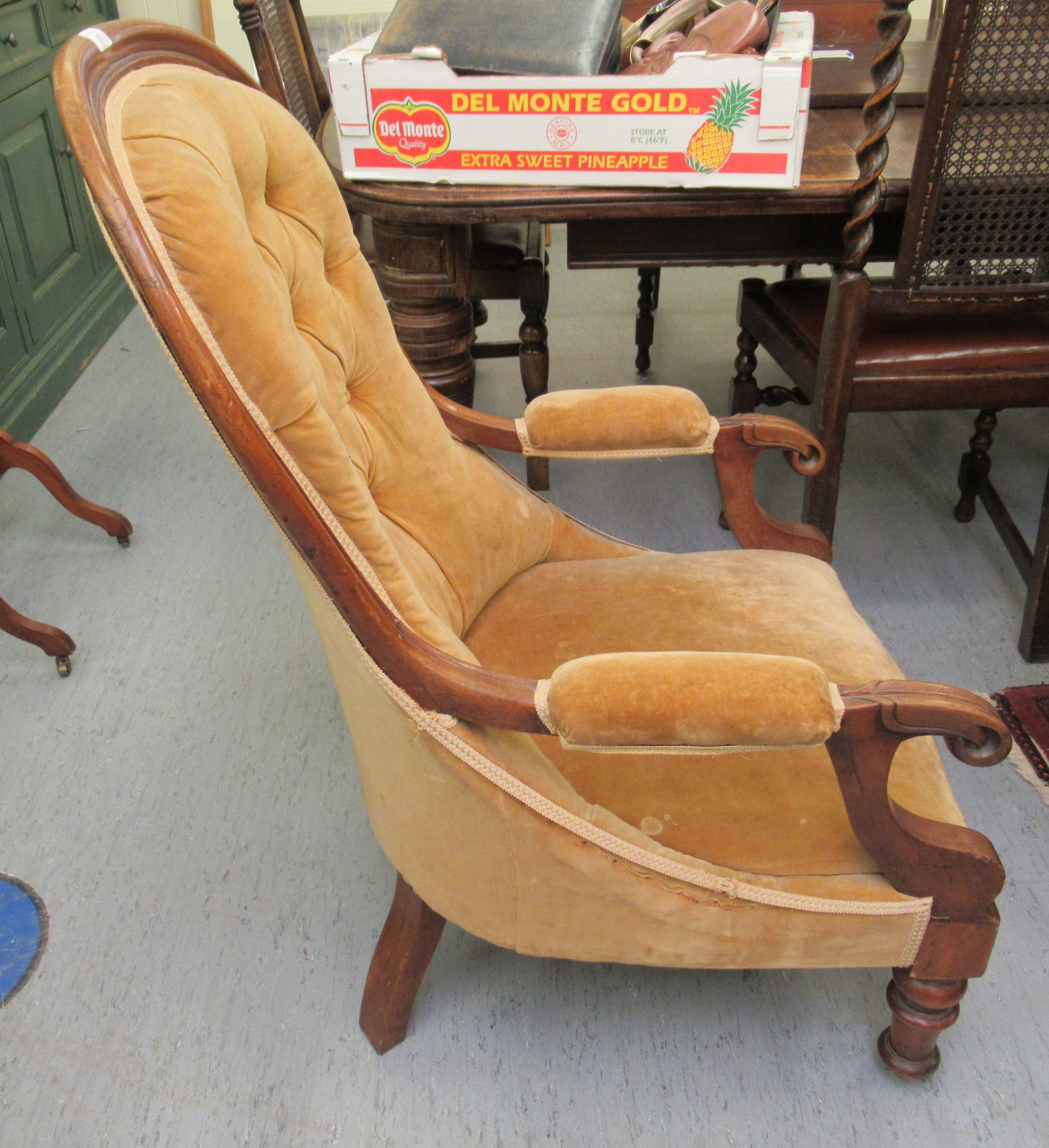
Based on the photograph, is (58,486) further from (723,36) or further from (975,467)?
(975,467)

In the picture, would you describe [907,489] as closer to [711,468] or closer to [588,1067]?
[711,468]

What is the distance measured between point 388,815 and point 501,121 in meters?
1.03

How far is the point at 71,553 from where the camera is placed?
6.79 ft

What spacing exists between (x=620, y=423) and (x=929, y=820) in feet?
1.91

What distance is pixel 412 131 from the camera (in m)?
1.53

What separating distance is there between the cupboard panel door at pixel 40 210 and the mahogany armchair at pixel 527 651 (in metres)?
1.83

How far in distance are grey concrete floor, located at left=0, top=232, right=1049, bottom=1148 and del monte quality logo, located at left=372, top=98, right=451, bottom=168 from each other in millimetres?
832

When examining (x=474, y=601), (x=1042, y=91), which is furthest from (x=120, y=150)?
(x=1042, y=91)

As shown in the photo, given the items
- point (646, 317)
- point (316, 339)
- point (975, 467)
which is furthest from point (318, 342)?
point (646, 317)

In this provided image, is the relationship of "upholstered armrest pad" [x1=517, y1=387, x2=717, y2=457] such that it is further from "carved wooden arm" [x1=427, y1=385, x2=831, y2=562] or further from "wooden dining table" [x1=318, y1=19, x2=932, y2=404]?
"wooden dining table" [x1=318, y1=19, x2=932, y2=404]

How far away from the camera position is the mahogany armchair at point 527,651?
2.44ft

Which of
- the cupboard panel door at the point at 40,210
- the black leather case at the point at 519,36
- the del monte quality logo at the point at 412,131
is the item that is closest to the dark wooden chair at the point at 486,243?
the del monte quality logo at the point at 412,131

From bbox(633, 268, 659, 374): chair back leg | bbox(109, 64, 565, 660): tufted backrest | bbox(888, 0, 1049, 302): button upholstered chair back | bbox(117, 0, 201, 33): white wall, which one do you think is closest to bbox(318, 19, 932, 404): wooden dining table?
bbox(888, 0, 1049, 302): button upholstered chair back

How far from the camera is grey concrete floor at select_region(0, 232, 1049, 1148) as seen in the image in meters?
1.12
